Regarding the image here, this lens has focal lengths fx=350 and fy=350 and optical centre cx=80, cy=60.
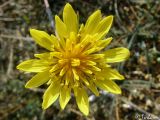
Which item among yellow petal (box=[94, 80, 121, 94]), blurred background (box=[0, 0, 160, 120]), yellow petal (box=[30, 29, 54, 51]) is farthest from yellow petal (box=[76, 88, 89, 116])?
blurred background (box=[0, 0, 160, 120])

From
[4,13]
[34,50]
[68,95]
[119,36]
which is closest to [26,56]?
[34,50]

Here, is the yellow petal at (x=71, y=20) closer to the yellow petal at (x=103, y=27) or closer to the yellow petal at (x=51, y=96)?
the yellow petal at (x=103, y=27)

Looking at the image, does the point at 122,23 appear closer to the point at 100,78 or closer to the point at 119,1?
the point at 119,1

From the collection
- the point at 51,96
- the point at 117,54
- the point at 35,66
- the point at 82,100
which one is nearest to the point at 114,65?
the point at 117,54

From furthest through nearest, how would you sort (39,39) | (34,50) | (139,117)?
(34,50) → (139,117) → (39,39)

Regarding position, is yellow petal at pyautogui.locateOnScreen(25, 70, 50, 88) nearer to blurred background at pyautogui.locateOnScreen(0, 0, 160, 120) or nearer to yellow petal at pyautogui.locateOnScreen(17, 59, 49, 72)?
yellow petal at pyautogui.locateOnScreen(17, 59, 49, 72)
